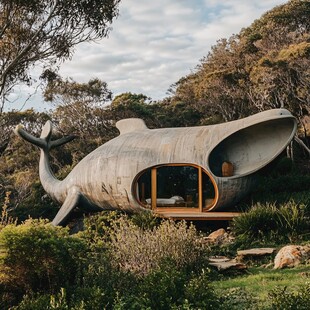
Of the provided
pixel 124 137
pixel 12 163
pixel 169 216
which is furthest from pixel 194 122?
pixel 169 216

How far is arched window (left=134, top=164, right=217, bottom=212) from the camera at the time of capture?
45.6 ft

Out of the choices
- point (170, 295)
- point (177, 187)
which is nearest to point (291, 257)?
point (170, 295)

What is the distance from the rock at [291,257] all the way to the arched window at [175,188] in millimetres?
4586

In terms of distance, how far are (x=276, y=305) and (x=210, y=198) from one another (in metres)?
8.91

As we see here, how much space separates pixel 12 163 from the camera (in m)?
29.5

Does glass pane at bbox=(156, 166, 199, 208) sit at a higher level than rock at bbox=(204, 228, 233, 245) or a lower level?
higher

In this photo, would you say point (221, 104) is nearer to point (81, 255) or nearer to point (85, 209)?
point (85, 209)

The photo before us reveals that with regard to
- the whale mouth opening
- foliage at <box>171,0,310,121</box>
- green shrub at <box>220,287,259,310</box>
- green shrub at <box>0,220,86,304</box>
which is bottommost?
green shrub at <box>220,287,259,310</box>

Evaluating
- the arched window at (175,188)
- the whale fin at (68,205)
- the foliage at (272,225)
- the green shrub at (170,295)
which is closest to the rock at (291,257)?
the foliage at (272,225)

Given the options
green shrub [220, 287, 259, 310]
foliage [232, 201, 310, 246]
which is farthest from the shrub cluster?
foliage [232, 201, 310, 246]

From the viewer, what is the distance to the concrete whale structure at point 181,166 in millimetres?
13219

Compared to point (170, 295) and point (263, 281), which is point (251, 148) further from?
point (170, 295)

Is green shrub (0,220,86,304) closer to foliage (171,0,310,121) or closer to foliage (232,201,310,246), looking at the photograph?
foliage (232,201,310,246)

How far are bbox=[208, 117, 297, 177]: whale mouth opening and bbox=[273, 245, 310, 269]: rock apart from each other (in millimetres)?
4091
